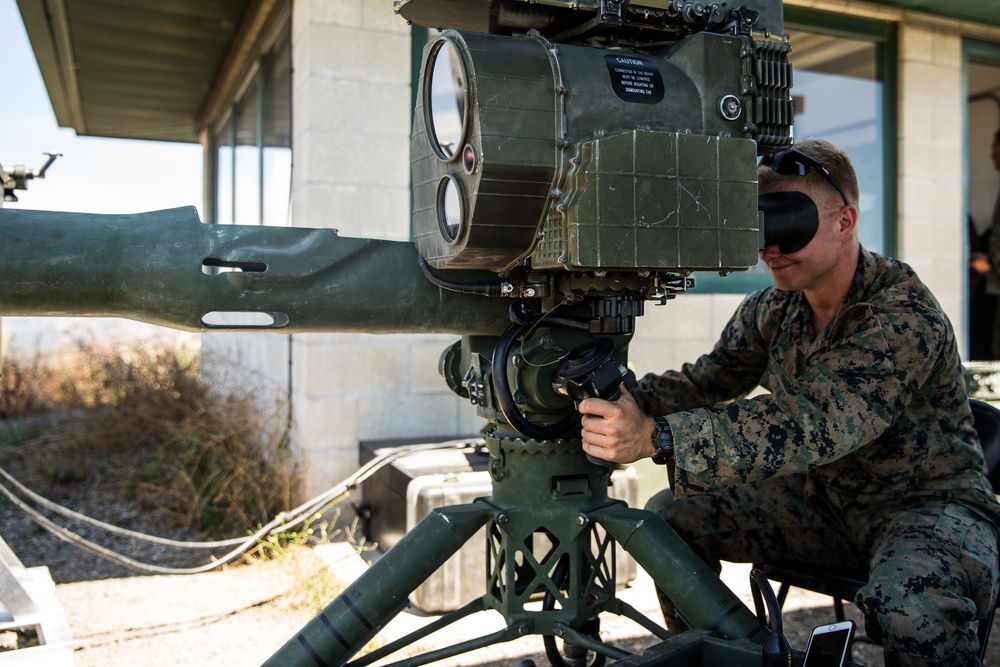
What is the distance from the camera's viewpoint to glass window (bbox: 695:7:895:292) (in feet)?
17.3

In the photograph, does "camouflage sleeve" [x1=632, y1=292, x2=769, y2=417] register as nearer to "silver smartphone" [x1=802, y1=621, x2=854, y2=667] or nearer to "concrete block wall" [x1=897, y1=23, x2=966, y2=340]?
"silver smartphone" [x1=802, y1=621, x2=854, y2=667]

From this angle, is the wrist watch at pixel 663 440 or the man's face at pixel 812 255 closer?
the wrist watch at pixel 663 440

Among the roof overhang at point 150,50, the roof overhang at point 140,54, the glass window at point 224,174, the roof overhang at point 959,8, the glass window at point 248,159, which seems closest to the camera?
the roof overhang at point 959,8

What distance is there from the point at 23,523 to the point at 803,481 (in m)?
4.11

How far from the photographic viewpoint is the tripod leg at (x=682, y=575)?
180 cm

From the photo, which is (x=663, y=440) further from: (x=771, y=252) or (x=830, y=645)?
(x=771, y=252)

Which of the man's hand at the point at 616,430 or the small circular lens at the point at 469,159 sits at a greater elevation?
the small circular lens at the point at 469,159

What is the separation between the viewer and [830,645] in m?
1.70

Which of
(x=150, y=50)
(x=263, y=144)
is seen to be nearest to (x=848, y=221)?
(x=263, y=144)

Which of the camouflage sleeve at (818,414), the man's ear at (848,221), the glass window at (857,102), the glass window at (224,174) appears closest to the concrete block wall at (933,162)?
the glass window at (857,102)

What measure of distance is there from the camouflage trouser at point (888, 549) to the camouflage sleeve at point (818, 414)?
26 centimetres

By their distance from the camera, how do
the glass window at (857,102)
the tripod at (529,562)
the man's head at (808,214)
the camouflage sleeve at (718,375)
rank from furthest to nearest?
the glass window at (857,102) → the camouflage sleeve at (718,375) → the man's head at (808,214) → the tripod at (529,562)

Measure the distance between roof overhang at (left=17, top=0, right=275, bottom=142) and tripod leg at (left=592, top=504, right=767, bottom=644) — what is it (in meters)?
4.61

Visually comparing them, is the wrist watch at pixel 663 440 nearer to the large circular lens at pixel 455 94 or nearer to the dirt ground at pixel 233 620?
the large circular lens at pixel 455 94
